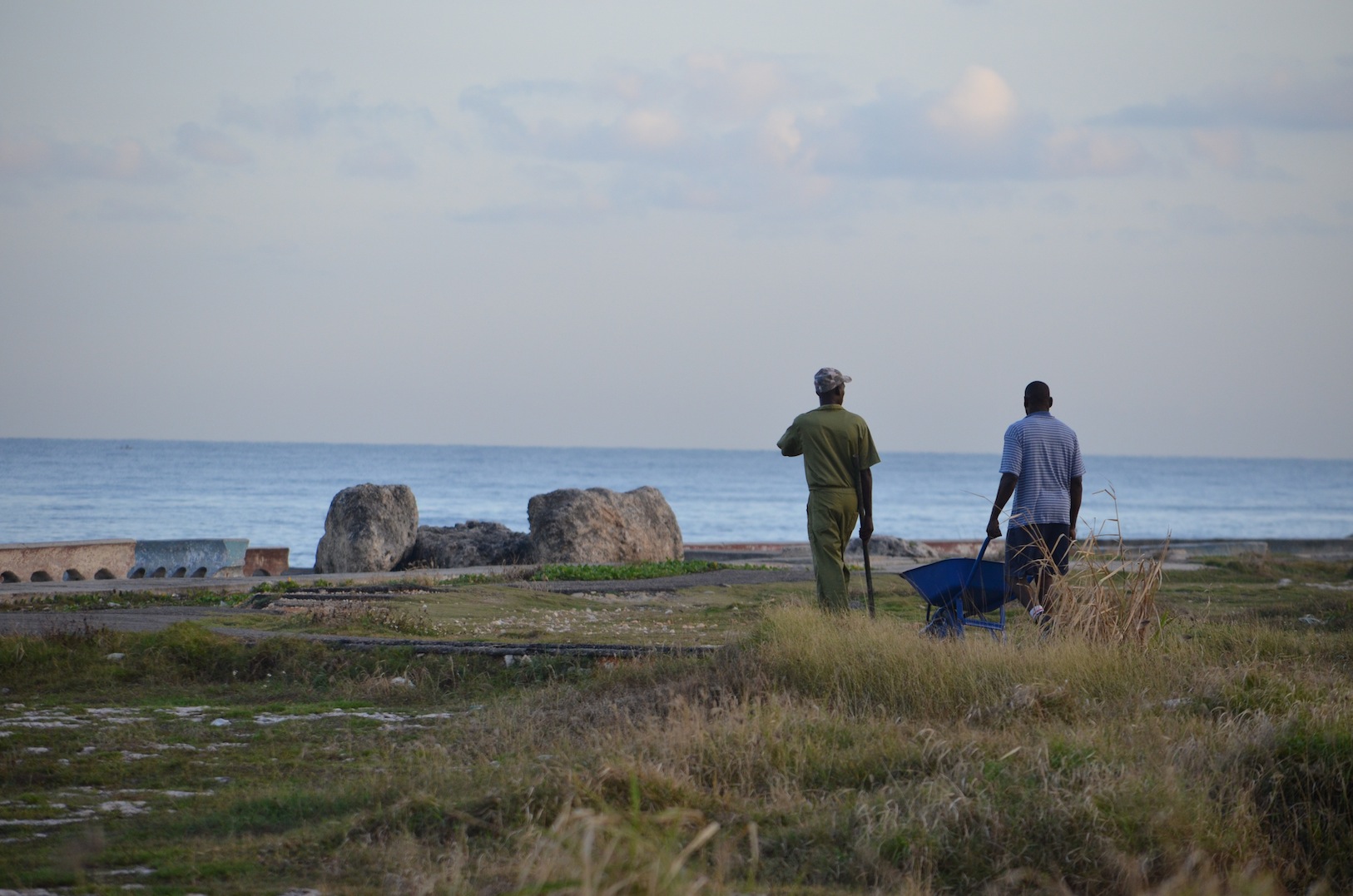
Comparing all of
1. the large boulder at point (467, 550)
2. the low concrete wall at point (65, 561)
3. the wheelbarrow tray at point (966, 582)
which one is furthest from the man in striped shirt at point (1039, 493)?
the low concrete wall at point (65, 561)

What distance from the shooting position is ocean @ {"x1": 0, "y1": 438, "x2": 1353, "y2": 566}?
46.5 m

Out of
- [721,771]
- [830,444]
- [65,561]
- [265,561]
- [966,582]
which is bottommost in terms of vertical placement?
[721,771]

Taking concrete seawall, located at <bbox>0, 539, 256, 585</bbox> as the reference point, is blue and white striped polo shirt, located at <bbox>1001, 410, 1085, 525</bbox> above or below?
above

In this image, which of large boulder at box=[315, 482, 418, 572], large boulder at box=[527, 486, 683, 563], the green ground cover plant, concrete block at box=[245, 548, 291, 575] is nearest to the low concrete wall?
concrete block at box=[245, 548, 291, 575]

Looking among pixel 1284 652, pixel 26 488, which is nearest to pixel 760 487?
pixel 26 488

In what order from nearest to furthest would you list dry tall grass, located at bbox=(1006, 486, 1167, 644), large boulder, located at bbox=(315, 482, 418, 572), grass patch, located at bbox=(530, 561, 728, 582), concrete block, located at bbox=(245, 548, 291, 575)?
dry tall grass, located at bbox=(1006, 486, 1167, 644), grass patch, located at bbox=(530, 561, 728, 582), large boulder, located at bbox=(315, 482, 418, 572), concrete block, located at bbox=(245, 548, 291, 575)

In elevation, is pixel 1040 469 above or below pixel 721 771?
above

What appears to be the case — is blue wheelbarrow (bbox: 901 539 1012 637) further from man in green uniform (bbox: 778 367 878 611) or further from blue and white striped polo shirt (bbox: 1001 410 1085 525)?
man in green uniform (bbox: 778 367 878 611)

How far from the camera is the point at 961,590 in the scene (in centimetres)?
853

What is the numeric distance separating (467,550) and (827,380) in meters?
11.8

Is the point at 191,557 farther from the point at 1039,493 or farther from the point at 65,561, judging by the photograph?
the point at 1039,493

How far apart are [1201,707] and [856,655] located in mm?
1940

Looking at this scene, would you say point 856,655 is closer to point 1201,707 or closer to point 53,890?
point 1201,707

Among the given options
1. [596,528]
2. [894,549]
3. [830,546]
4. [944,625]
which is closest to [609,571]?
[596,528]
